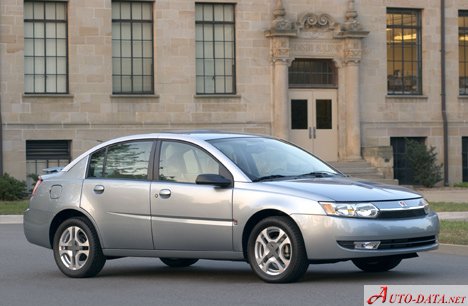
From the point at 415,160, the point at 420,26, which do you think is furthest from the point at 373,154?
the point at 420,26

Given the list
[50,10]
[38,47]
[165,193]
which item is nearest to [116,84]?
[38,47]

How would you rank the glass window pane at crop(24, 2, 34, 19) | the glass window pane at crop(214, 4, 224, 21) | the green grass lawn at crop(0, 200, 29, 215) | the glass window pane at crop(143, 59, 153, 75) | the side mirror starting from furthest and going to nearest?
the glass window pane at crop(214, 4, 224, 21), the glass window pane at crop(143, 59, 153, 75), the glass window pane at crop(24, 2, 34, 19), the green grass lawn at crop(0, 200, 29, 215), the side mirror

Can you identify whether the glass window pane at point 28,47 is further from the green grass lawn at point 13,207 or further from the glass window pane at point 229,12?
the glass window pane at point 229,12

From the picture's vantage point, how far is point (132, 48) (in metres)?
32.9

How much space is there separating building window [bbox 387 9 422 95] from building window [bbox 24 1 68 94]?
33.6ft

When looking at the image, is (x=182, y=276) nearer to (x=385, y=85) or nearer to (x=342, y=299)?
(x=342, y=299)

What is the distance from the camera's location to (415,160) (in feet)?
115

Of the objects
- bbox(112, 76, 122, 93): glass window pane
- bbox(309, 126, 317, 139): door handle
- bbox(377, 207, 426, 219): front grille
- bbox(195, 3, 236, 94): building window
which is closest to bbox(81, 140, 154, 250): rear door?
bbox(377, 207, 426, 219): front grille

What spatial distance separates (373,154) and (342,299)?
79.9 ft

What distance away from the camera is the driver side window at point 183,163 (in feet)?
40.2

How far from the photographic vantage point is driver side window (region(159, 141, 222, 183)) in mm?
12242

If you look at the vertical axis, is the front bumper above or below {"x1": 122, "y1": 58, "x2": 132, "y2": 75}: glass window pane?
below

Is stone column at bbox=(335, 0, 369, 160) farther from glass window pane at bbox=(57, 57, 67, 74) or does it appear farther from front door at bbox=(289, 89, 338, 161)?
glass window pane at bbox=(57, 57, 67, 74)

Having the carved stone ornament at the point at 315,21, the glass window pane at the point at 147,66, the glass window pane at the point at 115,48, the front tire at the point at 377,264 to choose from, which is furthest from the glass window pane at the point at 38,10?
the front tire at the point at 377,264
